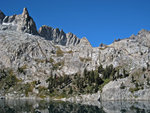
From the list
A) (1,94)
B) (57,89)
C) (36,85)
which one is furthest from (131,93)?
(1,94)

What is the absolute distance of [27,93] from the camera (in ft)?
594

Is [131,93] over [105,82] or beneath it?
beneath

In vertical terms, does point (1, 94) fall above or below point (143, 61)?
below

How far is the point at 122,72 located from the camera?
18038 cm

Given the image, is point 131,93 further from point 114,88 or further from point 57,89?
point 57,89

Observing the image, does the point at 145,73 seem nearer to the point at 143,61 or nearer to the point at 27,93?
the point at 143,61

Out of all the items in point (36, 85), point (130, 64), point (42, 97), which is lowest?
point (42, 97)

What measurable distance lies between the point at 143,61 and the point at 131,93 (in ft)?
176

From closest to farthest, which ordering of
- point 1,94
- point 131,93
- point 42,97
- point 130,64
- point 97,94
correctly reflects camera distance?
1. point 131,93
2. point 97,94
3. point 42,97
4. point 1,94
5. point 130,64

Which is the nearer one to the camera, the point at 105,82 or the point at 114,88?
the point at 114,88

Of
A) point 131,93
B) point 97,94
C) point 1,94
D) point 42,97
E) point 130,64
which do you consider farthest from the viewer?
point 130,64

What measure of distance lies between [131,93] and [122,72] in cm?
3882

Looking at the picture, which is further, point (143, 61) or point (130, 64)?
point (130, 64)

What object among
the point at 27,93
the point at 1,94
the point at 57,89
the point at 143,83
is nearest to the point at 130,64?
the point at 143,83
